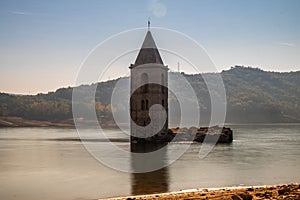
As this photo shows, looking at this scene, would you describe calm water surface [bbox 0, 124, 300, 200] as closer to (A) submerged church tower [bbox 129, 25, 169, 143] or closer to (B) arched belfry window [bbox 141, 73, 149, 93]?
(A) submerged church tower [bbox 129, 25, 169, 143]

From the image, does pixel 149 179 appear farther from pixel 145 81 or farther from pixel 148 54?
pixel 148 54

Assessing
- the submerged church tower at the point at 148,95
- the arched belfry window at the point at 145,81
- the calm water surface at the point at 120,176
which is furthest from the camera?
the arched belfry window at the point at 145,81

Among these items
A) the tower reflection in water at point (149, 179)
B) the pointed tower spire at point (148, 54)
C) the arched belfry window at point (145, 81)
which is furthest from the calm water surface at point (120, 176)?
the pointed tower spire at point (148, 54)

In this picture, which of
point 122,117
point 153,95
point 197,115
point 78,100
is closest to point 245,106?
point 197,115

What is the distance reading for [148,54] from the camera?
49781mm

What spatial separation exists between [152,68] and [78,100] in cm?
9900

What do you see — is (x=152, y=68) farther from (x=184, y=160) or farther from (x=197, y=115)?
(x=197, y=115)

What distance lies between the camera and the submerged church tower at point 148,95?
163 feet

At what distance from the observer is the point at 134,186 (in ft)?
66.9

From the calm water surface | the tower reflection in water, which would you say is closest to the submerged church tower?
the tower reflection in water

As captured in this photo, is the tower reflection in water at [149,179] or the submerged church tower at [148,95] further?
the submerged church tower at [148,95]

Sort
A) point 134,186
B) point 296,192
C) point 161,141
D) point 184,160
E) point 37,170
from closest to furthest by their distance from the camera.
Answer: point 296,192, point 134,186, point 37,170, point 184,160, point 161,141

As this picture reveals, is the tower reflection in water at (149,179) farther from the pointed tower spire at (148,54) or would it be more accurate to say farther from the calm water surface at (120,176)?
the pointed tower spire at (148,54)

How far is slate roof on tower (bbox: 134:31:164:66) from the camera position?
49.6 meters
